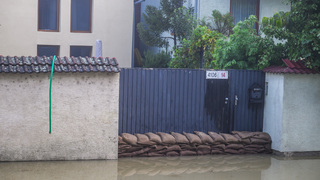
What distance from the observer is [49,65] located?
10.5 metres

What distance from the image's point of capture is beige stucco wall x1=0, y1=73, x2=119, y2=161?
10367 mm

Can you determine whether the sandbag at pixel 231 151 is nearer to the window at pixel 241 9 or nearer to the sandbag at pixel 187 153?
the sandbag at pixel 187 153

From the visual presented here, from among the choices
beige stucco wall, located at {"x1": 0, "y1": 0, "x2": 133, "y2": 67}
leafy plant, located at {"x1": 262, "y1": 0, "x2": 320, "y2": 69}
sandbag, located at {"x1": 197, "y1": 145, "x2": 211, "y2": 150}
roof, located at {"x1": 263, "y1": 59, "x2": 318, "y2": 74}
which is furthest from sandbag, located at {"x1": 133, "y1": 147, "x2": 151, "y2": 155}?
beige stucco wall, located at {"x1": 0, "y1": 0, "x2": 133, "y2": 67}

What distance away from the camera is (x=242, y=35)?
13234 millimetres

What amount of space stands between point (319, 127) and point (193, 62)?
7339 millimetres

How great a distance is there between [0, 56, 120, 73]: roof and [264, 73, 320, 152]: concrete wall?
161 inches

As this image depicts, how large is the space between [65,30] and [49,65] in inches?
386

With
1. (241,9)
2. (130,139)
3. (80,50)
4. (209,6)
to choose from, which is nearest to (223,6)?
(209,6)

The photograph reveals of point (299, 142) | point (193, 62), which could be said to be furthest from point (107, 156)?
point (193, 62)

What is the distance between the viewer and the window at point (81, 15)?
20.2m

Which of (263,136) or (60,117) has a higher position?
(60,117)

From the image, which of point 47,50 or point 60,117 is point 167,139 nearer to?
point 60,117

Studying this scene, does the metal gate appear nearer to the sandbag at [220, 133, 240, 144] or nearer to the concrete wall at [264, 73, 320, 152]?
the sandbag at [220, 133, 240, 144]

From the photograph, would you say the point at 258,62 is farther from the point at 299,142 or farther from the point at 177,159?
the point at 177,159
